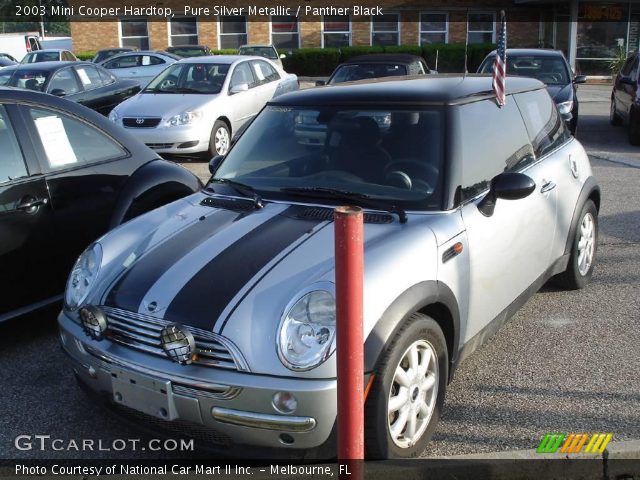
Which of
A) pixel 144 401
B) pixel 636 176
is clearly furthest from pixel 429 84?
pixel 636 176

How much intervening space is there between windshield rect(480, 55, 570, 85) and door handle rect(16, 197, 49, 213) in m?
9.92

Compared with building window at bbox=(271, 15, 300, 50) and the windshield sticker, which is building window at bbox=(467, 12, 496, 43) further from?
the windshield sticker

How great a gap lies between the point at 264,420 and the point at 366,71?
1083cm

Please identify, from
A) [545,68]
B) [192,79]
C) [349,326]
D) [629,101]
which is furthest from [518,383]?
[629,101]

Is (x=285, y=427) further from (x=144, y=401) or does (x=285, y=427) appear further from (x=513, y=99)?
(x=513, y=99)

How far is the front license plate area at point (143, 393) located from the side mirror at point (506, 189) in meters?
1.86

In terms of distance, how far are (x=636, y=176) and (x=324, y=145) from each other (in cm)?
706

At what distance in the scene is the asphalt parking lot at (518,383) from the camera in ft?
11.8

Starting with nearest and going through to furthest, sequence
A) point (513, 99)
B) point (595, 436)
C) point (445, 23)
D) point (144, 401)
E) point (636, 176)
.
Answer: point (144, 401), point (595, 436), point (513, 99), point (636, 176), point (445, 23)

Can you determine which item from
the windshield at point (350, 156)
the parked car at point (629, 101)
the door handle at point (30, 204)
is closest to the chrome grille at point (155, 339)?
the windshield at point (350, 156)

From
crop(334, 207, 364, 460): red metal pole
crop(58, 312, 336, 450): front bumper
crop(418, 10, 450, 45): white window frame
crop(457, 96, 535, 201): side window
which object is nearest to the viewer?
crop(334, 207, 364, 460): red metal pole

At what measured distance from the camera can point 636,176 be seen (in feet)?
32.4

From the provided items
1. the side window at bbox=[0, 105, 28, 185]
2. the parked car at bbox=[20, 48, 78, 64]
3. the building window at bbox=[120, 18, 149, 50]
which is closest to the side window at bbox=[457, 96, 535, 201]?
the side window at bbox=[0, 105, 28, 185]

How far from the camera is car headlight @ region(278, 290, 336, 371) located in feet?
9.40
